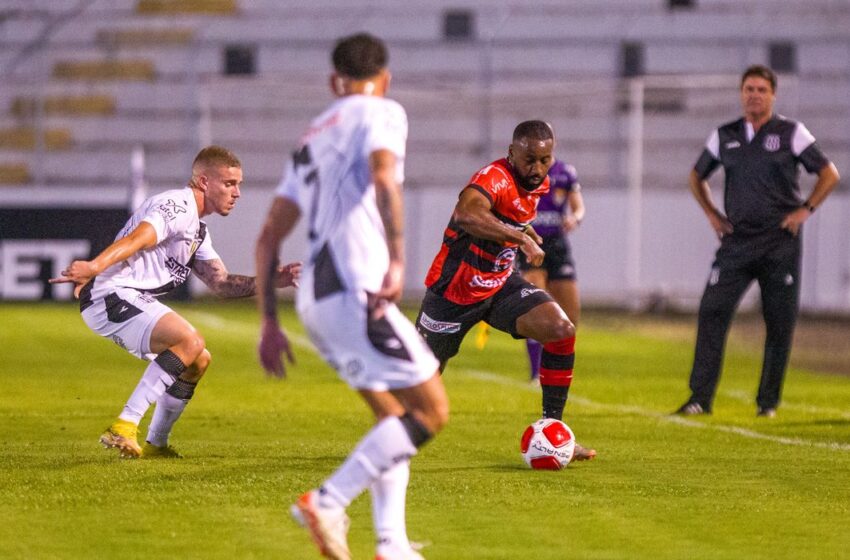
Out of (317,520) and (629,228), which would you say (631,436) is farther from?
(629,228)

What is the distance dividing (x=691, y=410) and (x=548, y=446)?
3213 millimetres

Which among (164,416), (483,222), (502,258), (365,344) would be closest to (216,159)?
(164,416)

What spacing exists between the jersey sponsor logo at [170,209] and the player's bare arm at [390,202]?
3193mm

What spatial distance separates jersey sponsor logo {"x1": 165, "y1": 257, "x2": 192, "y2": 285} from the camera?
8.66 meters

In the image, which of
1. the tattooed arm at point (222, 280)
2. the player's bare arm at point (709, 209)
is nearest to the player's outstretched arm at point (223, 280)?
the tattooed arm at point (222, 280)

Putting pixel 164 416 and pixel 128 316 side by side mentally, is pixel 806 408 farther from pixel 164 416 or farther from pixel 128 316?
pixel 128 316

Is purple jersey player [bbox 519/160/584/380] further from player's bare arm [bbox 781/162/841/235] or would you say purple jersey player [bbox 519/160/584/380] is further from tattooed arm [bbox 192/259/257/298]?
tattooed arm [bbox 192/259/257/298]

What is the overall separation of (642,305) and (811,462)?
17.6m

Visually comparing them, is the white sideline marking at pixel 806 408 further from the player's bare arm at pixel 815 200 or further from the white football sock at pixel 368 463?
the white football sock at pixel 368 463

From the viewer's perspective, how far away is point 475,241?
866 cm

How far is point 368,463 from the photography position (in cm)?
534

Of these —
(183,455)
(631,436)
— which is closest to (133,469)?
(183,455)

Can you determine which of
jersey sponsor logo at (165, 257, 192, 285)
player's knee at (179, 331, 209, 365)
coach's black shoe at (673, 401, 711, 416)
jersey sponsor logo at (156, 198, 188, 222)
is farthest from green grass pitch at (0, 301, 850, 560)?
jersey sponsor logo at (156, 198, 188, 222)

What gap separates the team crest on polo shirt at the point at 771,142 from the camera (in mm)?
11008
